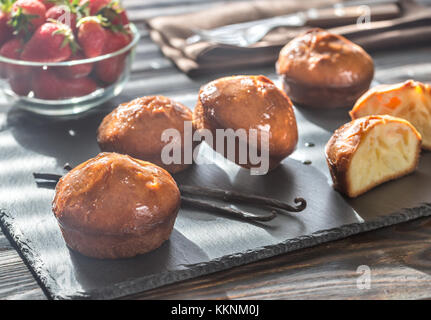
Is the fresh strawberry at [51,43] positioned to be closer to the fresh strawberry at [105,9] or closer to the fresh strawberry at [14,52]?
the fresh strawberry at [14,52]

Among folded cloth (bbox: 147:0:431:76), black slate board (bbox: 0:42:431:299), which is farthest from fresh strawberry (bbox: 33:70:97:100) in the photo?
folded cloth (bbox: 147:0:431:76)

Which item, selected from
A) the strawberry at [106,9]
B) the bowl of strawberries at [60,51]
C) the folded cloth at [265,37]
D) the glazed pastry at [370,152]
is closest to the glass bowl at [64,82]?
the bowl of strawberries at [60,51]

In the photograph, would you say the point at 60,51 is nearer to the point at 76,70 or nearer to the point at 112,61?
the point at 76,70

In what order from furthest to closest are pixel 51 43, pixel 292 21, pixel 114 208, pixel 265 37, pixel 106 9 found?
pixel 292 21 < pixel 265 37 < pixel 106 9 < pixel 51 43 < pixel 114 208

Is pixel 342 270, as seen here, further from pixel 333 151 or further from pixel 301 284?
pixel 333 151

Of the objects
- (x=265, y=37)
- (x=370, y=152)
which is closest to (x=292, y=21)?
(x=265, y=37)
